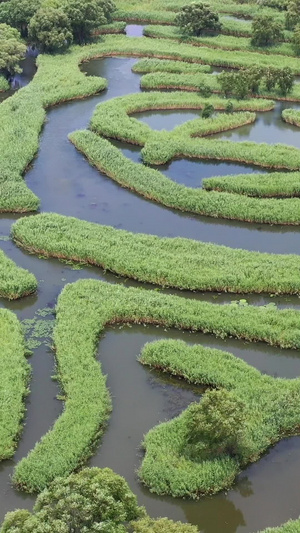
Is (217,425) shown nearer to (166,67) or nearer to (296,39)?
(166,67)

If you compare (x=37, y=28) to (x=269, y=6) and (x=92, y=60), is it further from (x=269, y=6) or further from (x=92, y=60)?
(x=269, y=6)

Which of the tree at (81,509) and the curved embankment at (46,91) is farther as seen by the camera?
the curved embankment at (46,91)

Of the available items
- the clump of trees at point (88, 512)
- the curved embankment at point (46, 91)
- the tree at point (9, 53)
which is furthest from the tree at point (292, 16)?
→ the clump of trees at point (88, 512)

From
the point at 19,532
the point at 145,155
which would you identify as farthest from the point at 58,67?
the point at 19,532

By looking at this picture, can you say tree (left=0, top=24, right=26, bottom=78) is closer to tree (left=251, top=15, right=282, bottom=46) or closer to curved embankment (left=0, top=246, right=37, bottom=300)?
tree (left=251, top=15, right=282, bottom=46)

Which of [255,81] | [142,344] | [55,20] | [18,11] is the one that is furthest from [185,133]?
[18,11]

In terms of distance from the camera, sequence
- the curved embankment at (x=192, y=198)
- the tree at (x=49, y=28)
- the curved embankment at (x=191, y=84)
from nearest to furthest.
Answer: the curved embankment at (x=192, y=198)
the curved embankment at (x=191, y=84)
the tree at (x=49, y=28)

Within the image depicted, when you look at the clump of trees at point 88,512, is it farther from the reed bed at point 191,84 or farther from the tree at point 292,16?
the tree at point 292,16
